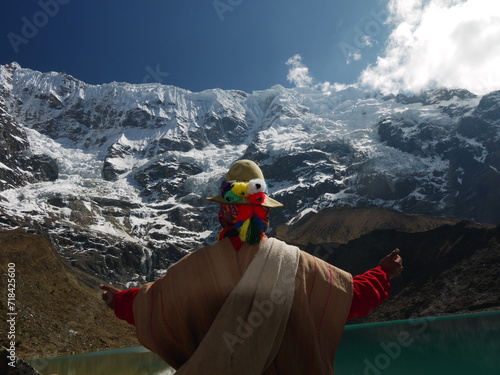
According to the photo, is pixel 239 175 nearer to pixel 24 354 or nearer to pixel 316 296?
pixel 316 296

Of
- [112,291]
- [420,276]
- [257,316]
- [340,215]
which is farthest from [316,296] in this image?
[340,215]

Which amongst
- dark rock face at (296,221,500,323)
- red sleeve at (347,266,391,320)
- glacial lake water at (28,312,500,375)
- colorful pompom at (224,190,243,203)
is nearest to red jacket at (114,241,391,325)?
red sleeve at (347,266,391,320)

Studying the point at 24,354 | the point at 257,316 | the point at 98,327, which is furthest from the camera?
the point at 98,327

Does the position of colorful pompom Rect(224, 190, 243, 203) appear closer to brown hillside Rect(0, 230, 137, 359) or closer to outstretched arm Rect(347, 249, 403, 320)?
outstretched arm Rect(347, 249, 403, 320)

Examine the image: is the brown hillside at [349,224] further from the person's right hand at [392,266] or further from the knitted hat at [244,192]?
the knitted hat at [244,192]

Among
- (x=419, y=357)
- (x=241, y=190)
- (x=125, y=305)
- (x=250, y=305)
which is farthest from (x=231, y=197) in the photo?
(x=419, y=357)

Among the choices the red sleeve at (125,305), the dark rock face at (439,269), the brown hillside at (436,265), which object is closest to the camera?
the red sleeve at (125,305)

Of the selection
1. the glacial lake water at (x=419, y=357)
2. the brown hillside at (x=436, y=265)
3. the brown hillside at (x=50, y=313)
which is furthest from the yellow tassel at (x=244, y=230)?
the brown hillside at (x=436, y=265)

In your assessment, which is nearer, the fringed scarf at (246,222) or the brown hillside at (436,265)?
the fringed scarf at (246,222)
